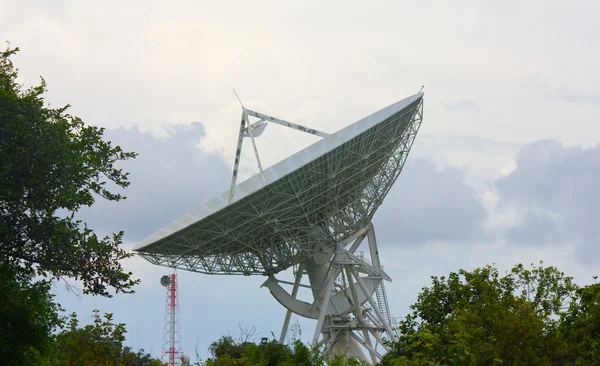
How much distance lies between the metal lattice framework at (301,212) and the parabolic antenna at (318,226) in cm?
6

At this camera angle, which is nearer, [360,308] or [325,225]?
[325,225]

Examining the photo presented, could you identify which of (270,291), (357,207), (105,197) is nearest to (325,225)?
(357,207)

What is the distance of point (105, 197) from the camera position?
3003 centimetres

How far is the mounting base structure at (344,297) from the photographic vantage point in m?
50.6

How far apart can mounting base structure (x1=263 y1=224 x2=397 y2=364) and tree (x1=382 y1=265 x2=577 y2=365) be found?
3.67 m

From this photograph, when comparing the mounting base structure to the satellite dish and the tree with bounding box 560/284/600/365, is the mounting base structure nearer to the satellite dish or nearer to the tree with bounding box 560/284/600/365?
the tree with bounding box 560/284/600/365

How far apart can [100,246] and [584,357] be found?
21.0 meters

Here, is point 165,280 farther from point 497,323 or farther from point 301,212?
point 497,323

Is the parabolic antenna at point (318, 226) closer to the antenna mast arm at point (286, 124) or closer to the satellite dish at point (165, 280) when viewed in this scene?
the antenna mast arm at point (286, 124)

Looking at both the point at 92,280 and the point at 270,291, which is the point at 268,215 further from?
the point at 92,280

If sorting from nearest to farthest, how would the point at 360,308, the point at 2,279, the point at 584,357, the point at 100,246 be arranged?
the point at 2,279
the point at 100,246
the point at 584,357
the point at 360,308

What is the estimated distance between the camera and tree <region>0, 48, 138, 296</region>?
27.7 meters

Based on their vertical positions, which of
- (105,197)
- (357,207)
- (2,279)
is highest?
(357,207)

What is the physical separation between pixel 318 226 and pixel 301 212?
3918 millimetres
